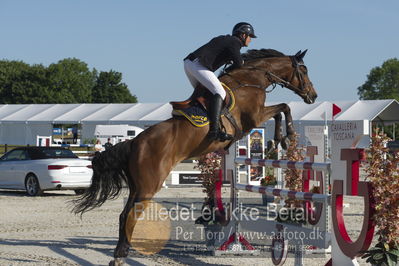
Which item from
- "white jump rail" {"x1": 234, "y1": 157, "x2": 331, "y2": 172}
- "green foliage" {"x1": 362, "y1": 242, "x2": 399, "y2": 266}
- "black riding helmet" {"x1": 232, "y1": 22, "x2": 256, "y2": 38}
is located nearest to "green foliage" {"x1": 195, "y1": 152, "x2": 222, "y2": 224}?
"white jump rail" {"x1": 234, "y1": 157, "x2": 331, "y2": 172}

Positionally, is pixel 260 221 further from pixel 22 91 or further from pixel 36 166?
pixel 22 91

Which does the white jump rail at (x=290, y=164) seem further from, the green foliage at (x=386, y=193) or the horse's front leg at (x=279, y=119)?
the green foliage at (x=386, y=193)

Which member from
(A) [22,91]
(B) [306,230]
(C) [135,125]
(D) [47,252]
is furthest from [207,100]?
(A) [22,91]

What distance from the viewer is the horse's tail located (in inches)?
269

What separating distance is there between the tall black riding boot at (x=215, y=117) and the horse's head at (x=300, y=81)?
4.23ft

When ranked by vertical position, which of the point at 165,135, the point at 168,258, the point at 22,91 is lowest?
the point at 168,258

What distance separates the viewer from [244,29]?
7.00 meters

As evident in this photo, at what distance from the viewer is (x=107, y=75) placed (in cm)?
10619

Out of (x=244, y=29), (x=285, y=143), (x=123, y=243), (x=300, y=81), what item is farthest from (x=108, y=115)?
(x=123, y=243)

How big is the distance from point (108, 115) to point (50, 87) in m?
56.9

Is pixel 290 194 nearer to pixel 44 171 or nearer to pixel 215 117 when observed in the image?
pixel 215 117

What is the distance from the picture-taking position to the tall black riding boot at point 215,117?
6715 mm

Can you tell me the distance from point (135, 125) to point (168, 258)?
34929mm

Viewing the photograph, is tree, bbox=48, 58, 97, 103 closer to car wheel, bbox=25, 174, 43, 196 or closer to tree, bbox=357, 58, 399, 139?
tree, bbox=357, 58, 399, 139
